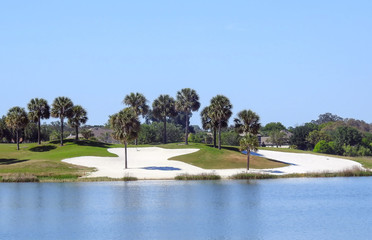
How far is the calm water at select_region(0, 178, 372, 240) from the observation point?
42.4 meters

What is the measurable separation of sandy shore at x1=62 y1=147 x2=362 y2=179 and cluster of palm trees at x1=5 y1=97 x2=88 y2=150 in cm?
1360

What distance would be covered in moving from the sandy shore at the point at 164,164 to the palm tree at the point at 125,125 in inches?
218

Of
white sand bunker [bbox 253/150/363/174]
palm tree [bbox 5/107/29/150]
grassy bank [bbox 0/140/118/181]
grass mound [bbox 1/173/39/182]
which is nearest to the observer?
grass mound [bbox 1/173/39/182]

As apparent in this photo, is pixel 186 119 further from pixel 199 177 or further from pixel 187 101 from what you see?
pixel 199 177

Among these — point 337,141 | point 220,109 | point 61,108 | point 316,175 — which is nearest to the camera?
point 316,175

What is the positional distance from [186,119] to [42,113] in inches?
1211

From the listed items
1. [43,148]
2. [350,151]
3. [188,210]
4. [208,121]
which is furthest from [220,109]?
[350,151]

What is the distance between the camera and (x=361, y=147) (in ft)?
511

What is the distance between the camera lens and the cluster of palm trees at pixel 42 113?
364 ft

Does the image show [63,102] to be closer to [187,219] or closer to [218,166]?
[218,166]

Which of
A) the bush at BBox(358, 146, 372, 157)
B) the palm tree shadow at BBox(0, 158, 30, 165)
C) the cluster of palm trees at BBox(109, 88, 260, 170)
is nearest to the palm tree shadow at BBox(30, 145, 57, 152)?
the palm tree shadow at BBox(0, 158, 30, 165)

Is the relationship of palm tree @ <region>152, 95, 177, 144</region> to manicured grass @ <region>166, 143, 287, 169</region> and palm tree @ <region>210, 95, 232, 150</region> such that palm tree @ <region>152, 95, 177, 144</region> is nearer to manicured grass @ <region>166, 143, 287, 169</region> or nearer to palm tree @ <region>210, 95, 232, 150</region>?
palm tree @ <region>210, 95, 232, 150</region>

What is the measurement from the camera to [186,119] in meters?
121

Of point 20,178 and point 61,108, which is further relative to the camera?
point 61,108
